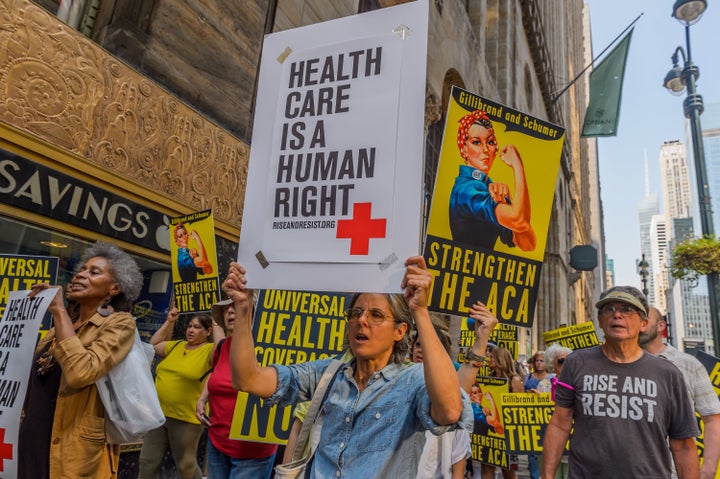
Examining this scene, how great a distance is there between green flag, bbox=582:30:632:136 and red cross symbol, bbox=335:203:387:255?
18698 mm

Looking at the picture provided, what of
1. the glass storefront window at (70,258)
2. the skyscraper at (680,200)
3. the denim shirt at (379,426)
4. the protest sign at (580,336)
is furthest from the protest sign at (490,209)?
the skyscraper at (680,200)

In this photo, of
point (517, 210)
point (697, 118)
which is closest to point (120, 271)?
point (517, 210)

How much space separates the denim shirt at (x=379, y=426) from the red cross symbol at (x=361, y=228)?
507 millimetres

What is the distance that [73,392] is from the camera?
290 centimetres

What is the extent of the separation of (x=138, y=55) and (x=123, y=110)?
804mm

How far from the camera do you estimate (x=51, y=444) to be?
283 centimetres

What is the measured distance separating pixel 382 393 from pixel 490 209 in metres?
1.48

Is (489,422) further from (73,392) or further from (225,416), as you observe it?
(73,392)

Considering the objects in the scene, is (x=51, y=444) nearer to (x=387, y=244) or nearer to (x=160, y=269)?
(x=387, y=244)

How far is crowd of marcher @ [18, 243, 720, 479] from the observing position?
2.01m

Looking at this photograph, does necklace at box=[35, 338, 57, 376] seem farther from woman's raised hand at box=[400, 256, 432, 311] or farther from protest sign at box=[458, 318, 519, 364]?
protest sign at box=[458, 318, 519, 364]

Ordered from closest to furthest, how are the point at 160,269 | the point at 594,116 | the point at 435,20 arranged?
the point at 160,269, the point at 435,20, the point at 594,116

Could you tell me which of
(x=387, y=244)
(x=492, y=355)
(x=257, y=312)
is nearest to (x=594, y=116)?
(x=492, y=355)

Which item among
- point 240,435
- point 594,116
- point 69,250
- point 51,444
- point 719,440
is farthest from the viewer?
point 594,116
